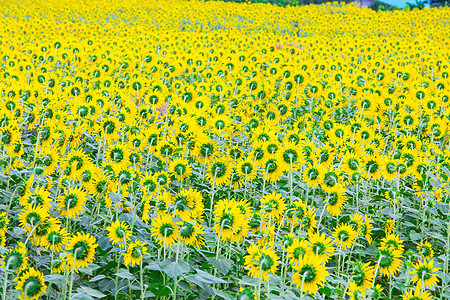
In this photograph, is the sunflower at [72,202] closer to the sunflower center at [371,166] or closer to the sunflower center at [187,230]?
the sunflower center at [187,230]

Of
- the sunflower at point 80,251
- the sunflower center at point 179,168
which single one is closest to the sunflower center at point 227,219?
the sunflower at point 80,251

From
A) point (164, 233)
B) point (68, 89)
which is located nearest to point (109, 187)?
point (164, 233)

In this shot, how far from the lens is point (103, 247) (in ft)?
8.68

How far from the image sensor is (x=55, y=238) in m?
2.36

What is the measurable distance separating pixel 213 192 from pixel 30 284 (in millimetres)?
1367

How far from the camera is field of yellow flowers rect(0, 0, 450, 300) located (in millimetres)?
2271

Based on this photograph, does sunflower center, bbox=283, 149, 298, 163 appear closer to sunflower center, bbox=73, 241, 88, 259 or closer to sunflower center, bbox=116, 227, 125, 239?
sunflower center, bbox=116, 227, 125, 239

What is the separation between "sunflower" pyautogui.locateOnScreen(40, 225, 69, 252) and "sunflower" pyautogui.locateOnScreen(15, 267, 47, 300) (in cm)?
25

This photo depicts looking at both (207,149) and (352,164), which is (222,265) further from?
(352,164)

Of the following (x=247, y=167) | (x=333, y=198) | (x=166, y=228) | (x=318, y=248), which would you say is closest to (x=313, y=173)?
(x=333, y=198)

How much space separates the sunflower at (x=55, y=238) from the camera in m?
2.35

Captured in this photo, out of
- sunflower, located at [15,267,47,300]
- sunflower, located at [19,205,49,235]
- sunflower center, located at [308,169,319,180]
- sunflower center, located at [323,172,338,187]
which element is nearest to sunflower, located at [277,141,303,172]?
sunflower center, located at [308,169,319,180]

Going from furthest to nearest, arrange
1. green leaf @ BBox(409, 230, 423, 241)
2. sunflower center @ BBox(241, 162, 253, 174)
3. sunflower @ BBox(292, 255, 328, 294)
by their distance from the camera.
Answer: green leaf @ BBox(409, 230, 423, 241) < sunflower center @ BBox(241, 162, 253, 174) < sunflower @ BBox(292, 255, 328, 294)

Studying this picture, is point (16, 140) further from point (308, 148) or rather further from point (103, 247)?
point (308, 148)
